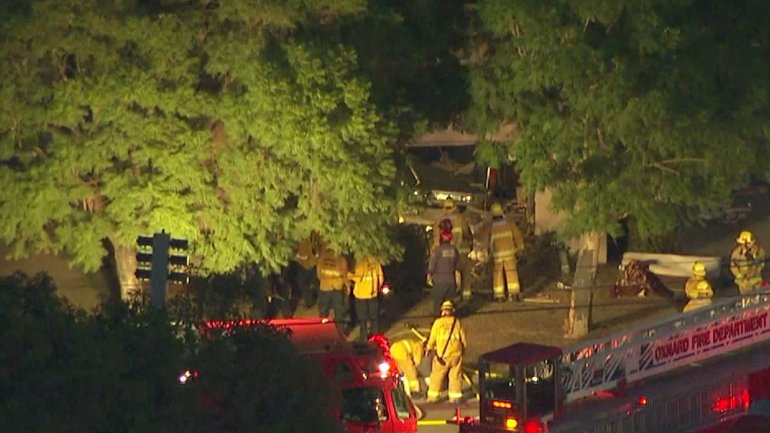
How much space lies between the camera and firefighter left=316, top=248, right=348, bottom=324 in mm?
22719

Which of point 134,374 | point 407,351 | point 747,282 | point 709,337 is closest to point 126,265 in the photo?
point 407,351

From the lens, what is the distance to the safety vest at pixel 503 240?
2520 cm

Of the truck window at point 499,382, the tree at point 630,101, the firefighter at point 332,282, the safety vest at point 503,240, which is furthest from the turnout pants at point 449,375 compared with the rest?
the safety vest at point 503,240

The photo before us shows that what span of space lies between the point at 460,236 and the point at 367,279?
386 centimetres

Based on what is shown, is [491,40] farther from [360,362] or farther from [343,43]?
[360,362]

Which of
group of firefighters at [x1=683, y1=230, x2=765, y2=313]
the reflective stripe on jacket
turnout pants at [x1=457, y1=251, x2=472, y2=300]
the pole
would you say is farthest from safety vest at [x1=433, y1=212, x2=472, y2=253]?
the pole

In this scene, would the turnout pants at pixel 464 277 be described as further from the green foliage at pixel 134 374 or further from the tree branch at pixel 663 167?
the green foliage at pixel 134 374

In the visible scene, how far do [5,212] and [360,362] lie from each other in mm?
7163

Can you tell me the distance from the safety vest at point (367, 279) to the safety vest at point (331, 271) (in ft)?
0.64

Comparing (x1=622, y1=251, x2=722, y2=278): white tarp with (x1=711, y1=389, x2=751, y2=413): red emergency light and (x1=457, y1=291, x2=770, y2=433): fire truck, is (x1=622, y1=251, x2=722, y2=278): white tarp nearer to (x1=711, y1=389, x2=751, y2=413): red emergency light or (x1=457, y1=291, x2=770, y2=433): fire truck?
(x1=457, y1=291, x2=770, y2=433): fire truck

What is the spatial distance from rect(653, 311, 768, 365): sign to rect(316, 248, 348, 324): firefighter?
480 cm

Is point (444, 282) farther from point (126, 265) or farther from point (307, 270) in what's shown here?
point (126, 265)

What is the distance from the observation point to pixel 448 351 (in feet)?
66.6

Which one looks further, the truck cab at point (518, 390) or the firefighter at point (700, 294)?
the firefighter at point (700, 294)
